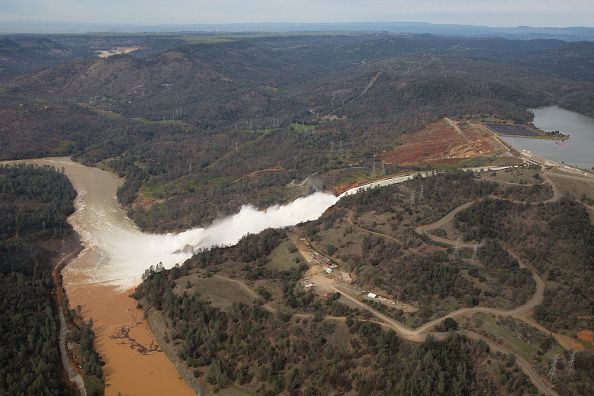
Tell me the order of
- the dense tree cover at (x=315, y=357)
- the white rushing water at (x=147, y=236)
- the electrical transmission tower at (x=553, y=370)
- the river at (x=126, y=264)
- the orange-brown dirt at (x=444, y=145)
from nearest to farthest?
the electrical transmission tower at (x=553, y=370)
the dense tree cover at (x=315, y=357)
the river at (x=126, y=264)
the white rushing water at (x=147, y=236)
the orange-brown dirt at (x=444, y=145)

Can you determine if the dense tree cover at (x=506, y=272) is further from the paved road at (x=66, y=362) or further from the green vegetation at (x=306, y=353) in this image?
the paved road at (x=66, y=362)

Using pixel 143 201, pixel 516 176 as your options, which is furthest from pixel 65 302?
pixel 516 176

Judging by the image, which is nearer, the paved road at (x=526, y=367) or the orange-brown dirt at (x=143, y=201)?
the paved road at (x=526, y=367)

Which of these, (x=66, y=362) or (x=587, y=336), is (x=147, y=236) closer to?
(x=66, y=362)

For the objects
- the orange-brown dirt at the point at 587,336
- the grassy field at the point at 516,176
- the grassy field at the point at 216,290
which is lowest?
the grassy field at the point at 216,290

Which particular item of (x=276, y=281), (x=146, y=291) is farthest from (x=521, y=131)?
(x=146, y=291)

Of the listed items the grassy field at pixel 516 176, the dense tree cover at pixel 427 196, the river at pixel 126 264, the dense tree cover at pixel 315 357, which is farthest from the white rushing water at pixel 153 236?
the dense tree cover at pixel 315 357

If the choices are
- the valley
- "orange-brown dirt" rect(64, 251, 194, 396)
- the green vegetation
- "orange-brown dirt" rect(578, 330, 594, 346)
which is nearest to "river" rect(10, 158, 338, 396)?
"orange-brown dirt" rect(64, 251, 194, 396)
